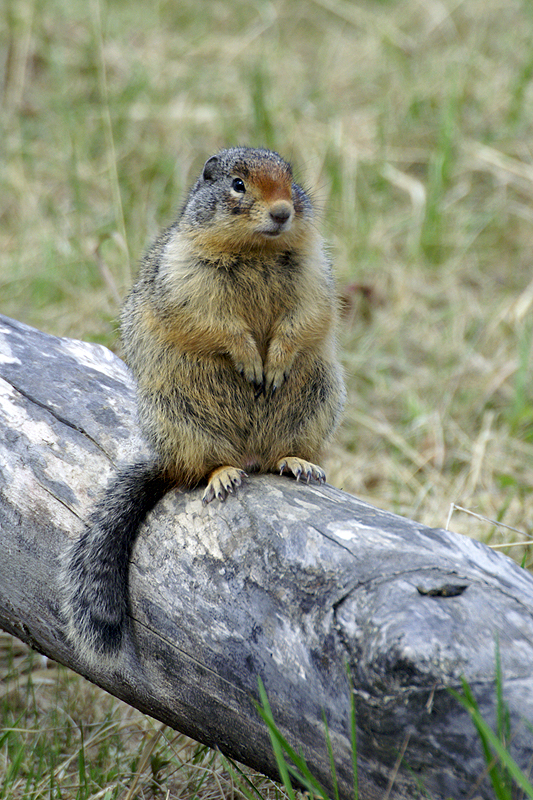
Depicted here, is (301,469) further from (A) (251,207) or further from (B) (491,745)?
(B) (491,745)

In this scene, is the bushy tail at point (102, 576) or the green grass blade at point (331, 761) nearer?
the green grass blade at point (331, 761)

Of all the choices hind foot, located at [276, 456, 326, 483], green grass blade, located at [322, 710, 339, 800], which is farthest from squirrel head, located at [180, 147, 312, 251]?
green grass blade, located at [322, 710, 339, 800]

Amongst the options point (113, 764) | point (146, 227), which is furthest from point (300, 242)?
point (146, 227)

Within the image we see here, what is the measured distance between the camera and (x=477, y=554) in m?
2.14

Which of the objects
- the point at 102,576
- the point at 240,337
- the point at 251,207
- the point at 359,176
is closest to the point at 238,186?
the point at 251,207

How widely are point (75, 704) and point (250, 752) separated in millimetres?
1264

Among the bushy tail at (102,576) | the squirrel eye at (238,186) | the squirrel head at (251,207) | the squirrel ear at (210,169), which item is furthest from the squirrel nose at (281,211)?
the bushy tail at (102,576)

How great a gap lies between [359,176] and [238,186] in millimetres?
3933

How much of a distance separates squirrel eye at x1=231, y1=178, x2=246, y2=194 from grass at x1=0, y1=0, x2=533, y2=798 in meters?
1.51

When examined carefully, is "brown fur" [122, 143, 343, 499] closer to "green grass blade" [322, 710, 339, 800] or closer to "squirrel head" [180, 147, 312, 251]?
"squirrel head" [180, 147, 312, 251]

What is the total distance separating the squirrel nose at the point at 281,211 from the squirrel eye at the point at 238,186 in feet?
0.76

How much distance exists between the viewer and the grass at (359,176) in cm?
470

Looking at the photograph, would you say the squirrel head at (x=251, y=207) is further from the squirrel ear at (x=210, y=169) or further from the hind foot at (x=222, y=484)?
the hind foot at (x=222, y=484)

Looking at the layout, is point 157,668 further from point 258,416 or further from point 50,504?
point 258,416
